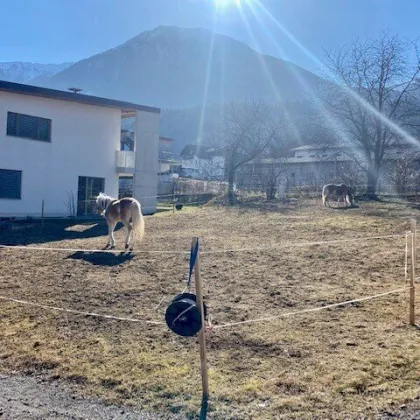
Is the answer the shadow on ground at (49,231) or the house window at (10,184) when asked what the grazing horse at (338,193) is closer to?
the shadow on ground at (49,231)

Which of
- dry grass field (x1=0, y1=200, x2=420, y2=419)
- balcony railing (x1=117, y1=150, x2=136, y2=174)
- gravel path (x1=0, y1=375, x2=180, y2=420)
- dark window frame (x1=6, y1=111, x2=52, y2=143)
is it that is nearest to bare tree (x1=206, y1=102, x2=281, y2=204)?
balcony railing (x1=117, y1=150, x2=136, y2=174)

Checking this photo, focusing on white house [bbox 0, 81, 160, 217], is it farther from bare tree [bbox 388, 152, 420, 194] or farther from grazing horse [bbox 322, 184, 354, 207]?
bare tree [bbox 388, 152, 420, 194]

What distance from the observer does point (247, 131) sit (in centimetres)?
3694

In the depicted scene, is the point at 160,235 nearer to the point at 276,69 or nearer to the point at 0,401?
the point at 0,401

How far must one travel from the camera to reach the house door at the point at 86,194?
81.4 ft

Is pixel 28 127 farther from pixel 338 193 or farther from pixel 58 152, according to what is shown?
pixel 338 193

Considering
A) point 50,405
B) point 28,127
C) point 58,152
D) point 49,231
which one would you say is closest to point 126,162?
point 58,152

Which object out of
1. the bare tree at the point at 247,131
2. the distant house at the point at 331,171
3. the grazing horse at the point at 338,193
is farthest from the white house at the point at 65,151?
the grazing horse at the point at 338,193

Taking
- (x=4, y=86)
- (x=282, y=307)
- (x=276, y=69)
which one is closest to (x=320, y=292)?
(x=282, y=307)

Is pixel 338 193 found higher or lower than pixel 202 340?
higher

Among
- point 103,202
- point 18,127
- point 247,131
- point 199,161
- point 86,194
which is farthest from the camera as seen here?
point 199,161

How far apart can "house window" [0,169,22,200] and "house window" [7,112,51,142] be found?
1.79 metres

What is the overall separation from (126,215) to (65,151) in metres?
11.9

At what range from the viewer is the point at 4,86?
2136cm
